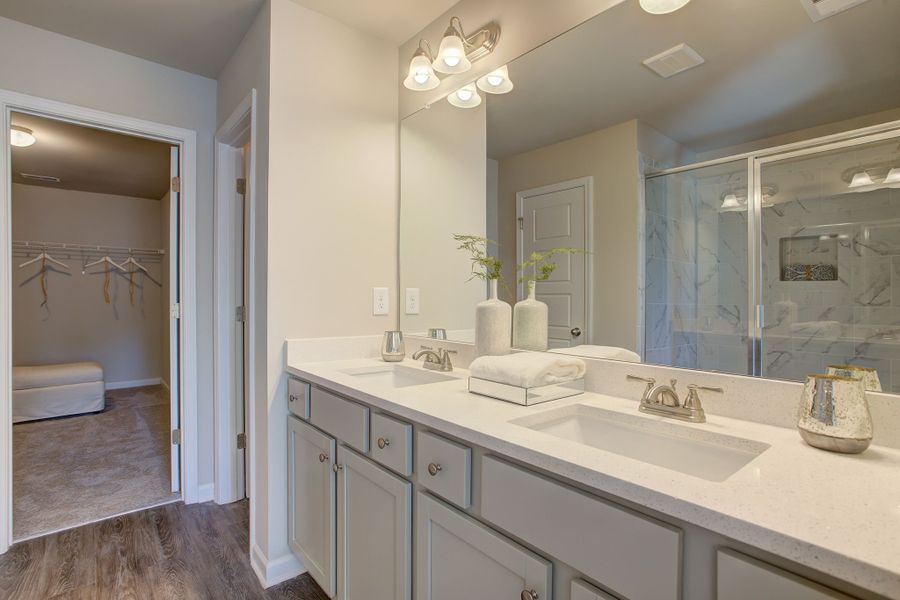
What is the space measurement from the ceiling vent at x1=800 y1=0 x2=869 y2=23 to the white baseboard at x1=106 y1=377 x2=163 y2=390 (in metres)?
7.01

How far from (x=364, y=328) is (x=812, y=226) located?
1685mm

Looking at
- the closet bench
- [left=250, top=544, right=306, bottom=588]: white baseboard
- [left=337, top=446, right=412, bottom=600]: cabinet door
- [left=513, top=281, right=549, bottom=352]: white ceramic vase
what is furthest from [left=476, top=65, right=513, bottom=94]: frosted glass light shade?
the closet bench

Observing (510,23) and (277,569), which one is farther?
(277,569)

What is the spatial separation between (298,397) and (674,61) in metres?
1.71

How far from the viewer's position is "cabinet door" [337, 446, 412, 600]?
1244 millimetres

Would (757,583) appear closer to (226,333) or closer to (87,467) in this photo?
(226,333)

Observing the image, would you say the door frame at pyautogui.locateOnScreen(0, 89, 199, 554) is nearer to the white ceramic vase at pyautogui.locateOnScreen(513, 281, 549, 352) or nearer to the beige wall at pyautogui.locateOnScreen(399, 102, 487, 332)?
the beige wall at pyautogui.locateOnScreen(399, 102, 487, 332)

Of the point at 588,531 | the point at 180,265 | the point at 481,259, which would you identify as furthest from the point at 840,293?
the point at 180,265

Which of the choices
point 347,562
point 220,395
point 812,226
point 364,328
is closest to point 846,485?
point 812,226

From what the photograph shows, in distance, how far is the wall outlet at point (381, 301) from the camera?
2.18 metres

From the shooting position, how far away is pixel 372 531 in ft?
4.53

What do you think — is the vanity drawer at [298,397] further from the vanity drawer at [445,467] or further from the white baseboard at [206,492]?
the white baseboard at [206,492]

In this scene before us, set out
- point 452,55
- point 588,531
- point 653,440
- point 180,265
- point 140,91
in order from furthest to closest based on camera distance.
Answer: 1. point 180,265
2. point 140,91
3. point 452,55
4. point 653,440
5. point 588,531

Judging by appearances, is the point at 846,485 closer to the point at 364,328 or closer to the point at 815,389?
the point at 815,389
